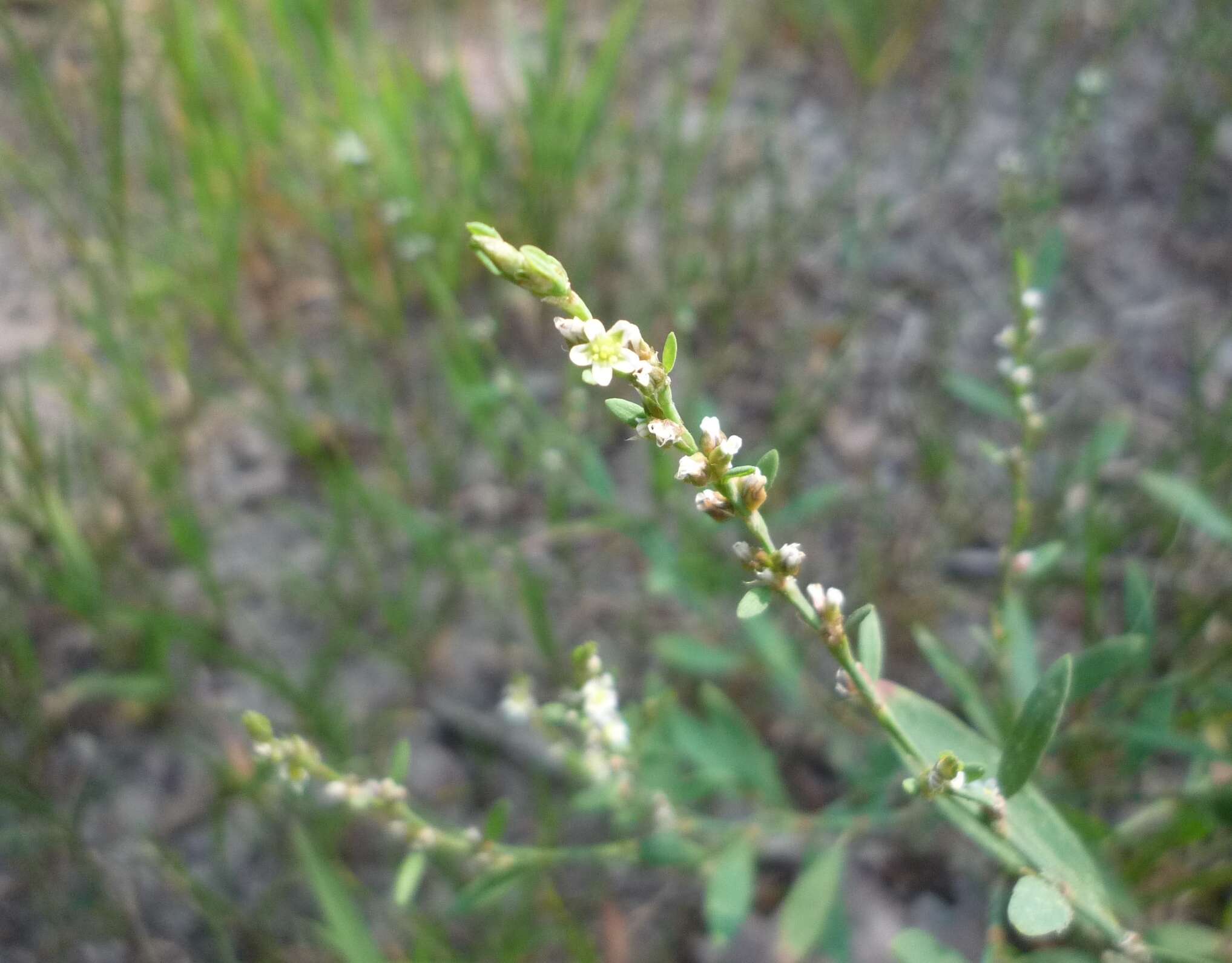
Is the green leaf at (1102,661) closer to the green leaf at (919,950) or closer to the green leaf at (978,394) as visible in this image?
the green leaf at (919,950)

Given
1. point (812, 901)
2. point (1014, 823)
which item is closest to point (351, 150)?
point (812, 901)

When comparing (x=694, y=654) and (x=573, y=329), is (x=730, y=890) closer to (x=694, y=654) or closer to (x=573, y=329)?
(x=694, y=654)

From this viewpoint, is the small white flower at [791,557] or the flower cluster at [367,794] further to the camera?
the flower cluster at [367,794]

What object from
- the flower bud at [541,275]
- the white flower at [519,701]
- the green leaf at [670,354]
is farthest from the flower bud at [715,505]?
the white flower at [519,701]

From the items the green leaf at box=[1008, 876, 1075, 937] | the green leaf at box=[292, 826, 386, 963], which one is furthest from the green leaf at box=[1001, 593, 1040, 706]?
the green leaf at box=[292, 826, 386, 963]

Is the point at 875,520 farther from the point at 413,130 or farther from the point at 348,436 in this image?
the point at 413,130

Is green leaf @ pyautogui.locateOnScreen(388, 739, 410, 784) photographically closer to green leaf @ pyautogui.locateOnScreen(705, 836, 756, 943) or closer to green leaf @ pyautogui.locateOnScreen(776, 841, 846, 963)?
green leaf @ pyautogui.locateOnScreen(705, 836, 756, 943)
